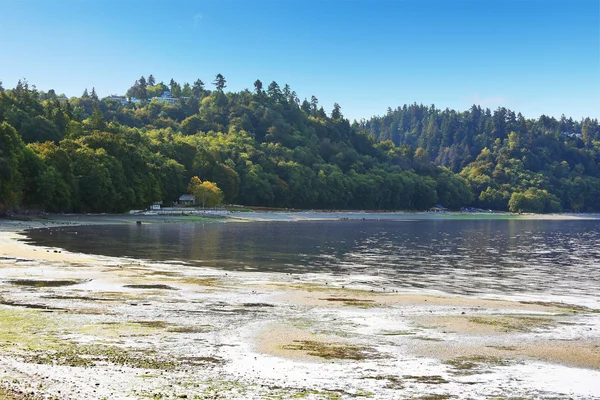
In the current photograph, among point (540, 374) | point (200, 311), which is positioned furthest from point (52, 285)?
point (540, 374)

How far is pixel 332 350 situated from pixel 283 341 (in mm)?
1586

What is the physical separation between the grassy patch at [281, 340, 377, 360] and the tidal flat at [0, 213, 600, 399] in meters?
0.03

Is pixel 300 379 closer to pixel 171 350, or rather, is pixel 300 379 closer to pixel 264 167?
pixel 171 350

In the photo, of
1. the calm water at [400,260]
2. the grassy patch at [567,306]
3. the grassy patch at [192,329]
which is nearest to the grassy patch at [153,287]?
the grassy patch at [192,329]

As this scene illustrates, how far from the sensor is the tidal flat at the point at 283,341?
44.5 ft

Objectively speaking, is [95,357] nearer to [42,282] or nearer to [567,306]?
[42,282]

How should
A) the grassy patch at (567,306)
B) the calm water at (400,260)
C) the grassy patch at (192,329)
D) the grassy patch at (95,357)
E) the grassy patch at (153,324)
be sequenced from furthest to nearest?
the calm water at (400,260) < the grassy patch at (567,306) < the grassy patch at (153,324) < the grassy patch at (192,329) < the grassy patch at (95,357)

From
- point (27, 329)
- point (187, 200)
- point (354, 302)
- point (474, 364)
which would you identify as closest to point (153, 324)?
point (27, 329)

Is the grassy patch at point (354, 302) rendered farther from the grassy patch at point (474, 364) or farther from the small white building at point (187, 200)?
the small white building at point (187, 200)

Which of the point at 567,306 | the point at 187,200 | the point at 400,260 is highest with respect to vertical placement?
the point at 187,200

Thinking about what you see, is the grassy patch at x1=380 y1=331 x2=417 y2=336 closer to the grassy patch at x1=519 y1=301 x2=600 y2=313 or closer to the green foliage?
the grassy patch at x1=519 y1=301 x2=600 y2=313

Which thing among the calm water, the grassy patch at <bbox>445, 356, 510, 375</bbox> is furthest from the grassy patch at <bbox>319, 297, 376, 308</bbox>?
the grassy patch at <bbox>445, 356, 510, 375</bbox>

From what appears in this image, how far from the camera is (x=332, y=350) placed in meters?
17.1

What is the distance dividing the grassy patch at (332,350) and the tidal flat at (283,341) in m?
0.03
